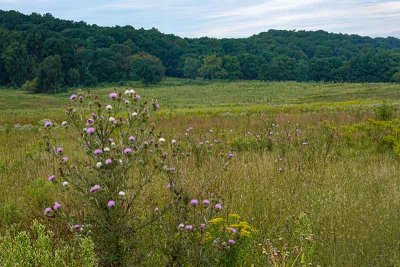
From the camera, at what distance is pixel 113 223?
3.38 meters

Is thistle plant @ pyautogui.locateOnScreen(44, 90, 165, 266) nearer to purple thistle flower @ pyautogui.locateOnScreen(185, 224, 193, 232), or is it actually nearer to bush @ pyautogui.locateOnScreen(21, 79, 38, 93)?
purple thistle flower @ pyautogui.locateOnScreen(185, 224, 193, 232)

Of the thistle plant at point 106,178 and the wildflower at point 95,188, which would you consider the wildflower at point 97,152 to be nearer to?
the thistle plant at point 106,178

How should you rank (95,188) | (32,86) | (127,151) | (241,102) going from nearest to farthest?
(95,188) → (127,151) → (241,102) → (32,86)

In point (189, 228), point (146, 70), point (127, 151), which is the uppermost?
point (146, 70)

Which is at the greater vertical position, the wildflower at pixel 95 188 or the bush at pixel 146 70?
the bush at pixel 146 70

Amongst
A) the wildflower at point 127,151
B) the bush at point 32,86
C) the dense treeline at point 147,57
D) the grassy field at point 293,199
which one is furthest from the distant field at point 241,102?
the wildflower at point 127,151

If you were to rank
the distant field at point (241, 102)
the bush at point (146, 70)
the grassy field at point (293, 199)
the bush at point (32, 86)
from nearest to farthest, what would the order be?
the grassy field at point (293, 199) < the distant field at point (241, 102) < the bush at point (32, 86) < the bush at point (146, 70)

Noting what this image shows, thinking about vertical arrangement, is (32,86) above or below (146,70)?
below

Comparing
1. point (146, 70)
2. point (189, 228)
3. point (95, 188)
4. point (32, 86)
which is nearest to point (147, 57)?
point (146, 70)

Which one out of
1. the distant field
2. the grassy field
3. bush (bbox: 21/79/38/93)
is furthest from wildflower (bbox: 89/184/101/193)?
bush (bbox: 21/79/38/93)

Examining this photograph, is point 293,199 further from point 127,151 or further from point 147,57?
point 147,57

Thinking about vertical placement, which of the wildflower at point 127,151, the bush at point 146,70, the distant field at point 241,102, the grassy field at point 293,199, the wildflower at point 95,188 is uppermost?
the bush at point 146,70

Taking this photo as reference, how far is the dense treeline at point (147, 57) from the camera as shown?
3068 inches

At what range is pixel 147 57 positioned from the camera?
91.9 meters
